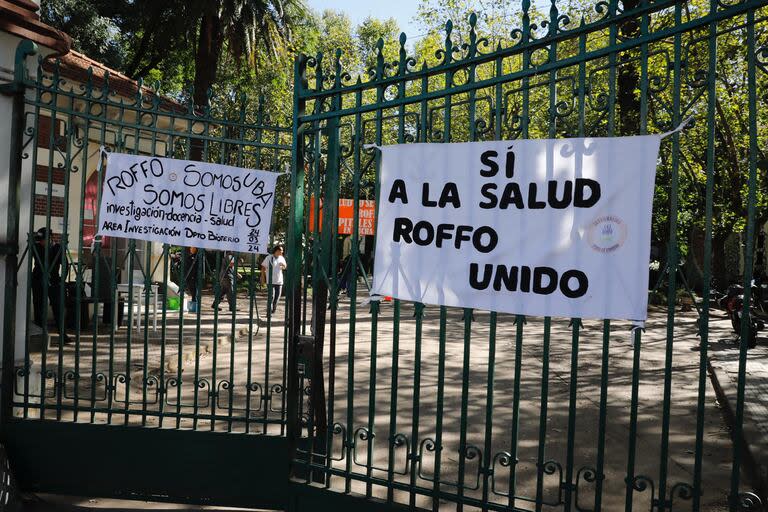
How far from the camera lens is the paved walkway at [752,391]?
18.7 feet

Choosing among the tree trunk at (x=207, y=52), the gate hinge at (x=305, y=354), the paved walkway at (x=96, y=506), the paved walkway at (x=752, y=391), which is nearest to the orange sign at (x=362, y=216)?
the gate hinge at (x=305, y=354)

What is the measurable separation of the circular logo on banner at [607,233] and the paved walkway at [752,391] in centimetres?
276

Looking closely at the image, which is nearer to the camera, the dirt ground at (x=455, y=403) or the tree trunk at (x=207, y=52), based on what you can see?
the dirt ground at (x=455, y=403)

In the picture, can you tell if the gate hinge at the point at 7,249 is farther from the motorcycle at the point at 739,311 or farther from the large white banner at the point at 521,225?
the motorcycle at the point at 739,311

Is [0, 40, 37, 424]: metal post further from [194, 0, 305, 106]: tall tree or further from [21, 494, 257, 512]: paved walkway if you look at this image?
[194, 0, 305, 106]: tall tree

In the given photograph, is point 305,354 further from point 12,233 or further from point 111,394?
point 12,233

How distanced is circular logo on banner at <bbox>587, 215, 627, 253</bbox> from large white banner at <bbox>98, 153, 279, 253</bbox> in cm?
244

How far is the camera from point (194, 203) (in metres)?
5.00

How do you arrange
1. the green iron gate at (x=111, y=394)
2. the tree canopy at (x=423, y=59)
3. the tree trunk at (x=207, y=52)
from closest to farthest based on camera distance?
1. the green iron gate at (x=111, y=394)
2. the tree canopy at (x=423, y=59)
3. the tree trunk at (x=207, y=52)

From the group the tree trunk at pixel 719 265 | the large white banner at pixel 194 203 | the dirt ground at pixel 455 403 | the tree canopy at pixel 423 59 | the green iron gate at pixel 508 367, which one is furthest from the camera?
the tree trunk at pixel 719 265

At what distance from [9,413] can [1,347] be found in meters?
0.57

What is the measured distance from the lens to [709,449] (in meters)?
6.46

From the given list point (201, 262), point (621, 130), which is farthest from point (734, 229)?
point (201, 262)

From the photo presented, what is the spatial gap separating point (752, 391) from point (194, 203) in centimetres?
683
